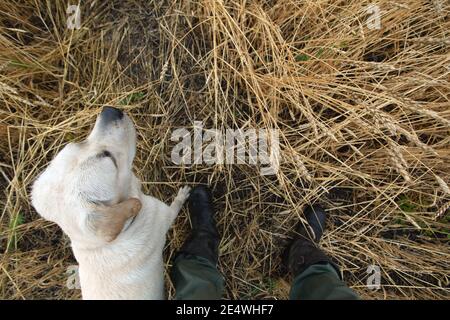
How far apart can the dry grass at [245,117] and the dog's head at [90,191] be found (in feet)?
2.08

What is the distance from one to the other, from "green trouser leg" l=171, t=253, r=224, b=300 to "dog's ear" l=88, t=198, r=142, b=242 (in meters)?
0.54

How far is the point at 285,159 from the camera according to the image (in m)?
2.26

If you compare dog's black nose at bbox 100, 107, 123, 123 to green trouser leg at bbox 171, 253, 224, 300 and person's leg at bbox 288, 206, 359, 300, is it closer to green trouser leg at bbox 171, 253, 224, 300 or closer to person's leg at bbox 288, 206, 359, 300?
green trouser leg at bbox 171, 253, 224, 300

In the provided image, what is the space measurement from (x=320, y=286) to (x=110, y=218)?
109 centimetres

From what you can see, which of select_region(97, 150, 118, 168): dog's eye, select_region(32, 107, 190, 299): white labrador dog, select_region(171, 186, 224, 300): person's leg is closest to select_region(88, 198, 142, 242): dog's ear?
select_region(32, 107, 190, 299): white labrador dog

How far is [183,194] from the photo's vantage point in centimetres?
239

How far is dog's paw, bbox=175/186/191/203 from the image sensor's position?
2369mm

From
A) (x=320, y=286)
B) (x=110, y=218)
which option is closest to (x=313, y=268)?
(x=320, y=286)

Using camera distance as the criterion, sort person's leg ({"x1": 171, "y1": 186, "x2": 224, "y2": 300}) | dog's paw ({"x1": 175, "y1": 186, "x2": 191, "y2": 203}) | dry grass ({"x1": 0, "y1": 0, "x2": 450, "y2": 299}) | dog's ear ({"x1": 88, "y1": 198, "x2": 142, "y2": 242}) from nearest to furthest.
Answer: dog's ear ({"x1": 88, "y1": 198, "x2": 142, "y2": 242}), person's leg ({"x1": 171, "y1": 186, "x2": 224, "y2": 300}), dry grass ({"x1": 0, "y1": 0, "x2": 450, "y2": 299}), dog's paw ({"x1": 175, "y1": 186, "x2": 191, "y2": 203})

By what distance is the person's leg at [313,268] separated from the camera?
1.85 metres

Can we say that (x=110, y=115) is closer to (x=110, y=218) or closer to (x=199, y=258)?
(x=110, y=218)

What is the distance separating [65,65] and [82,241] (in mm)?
1200

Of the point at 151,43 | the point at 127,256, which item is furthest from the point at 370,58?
the point at 127,256
